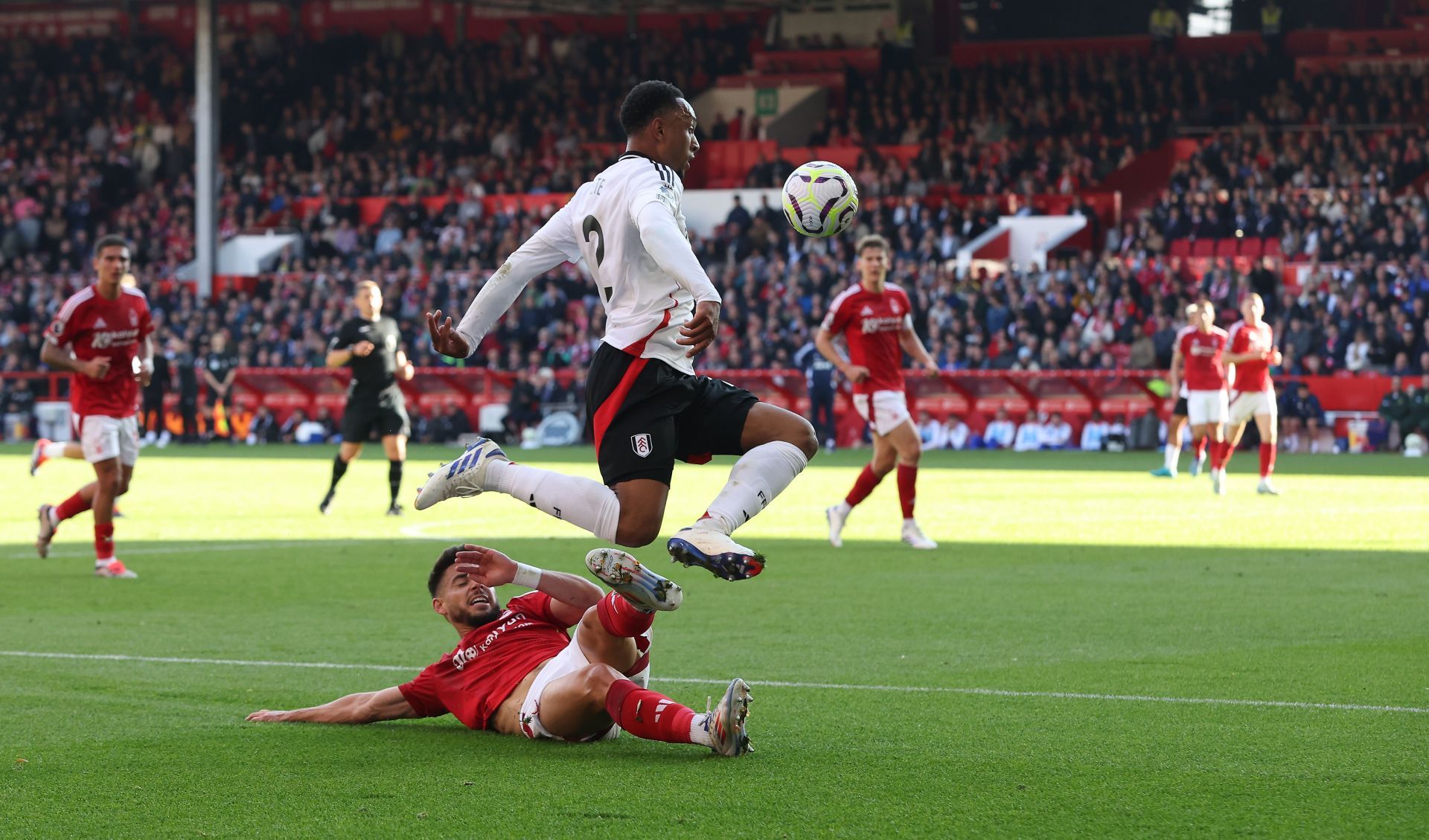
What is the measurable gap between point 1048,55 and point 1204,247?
1039 centimetres

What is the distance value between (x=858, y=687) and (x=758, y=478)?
4.89ft

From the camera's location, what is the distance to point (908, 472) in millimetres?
14102

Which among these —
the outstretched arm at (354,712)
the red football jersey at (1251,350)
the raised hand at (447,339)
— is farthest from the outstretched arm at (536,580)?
the red football jersey at (1251,350)

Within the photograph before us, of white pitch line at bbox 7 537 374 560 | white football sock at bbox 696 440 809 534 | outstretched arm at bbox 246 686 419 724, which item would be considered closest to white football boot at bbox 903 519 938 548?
white pitch line at bbox 7 537 374 560

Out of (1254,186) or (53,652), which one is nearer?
(53,652)

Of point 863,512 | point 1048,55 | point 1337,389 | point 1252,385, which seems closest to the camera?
point 863,512

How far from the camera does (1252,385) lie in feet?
67.4

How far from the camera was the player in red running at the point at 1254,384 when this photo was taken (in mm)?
20000

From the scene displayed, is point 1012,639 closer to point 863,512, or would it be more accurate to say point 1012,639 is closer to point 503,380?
point 863,512

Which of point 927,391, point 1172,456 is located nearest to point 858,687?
point 1172,456

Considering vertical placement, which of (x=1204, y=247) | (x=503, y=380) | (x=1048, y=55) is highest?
(x=1048, y=55)

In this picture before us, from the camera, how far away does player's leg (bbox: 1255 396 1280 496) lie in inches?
784

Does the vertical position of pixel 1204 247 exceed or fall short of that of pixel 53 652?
it exceeds it

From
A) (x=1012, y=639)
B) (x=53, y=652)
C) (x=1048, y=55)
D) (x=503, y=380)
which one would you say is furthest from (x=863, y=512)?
(x=1048, y=55)
